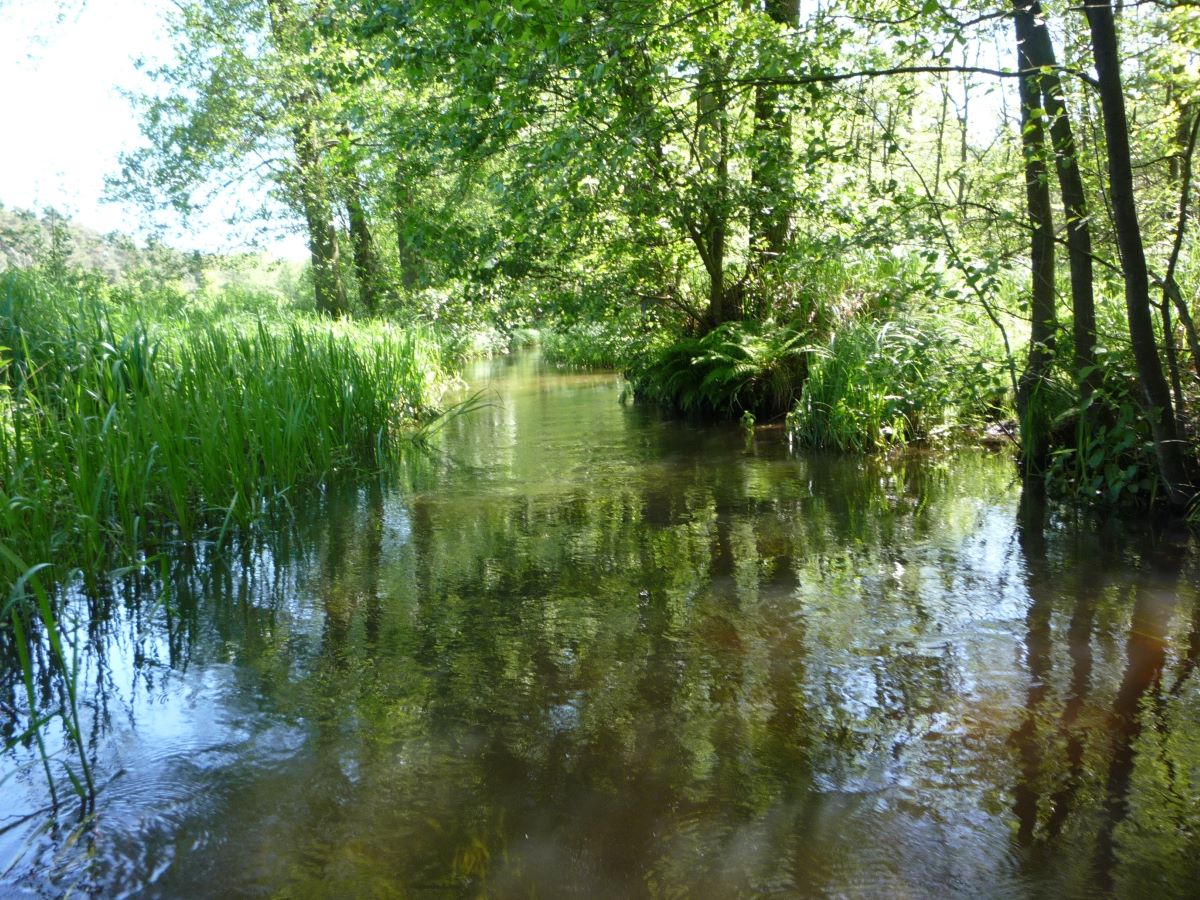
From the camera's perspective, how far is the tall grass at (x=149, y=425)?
4.46 m

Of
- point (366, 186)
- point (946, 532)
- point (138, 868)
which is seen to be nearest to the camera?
point (138, 868)

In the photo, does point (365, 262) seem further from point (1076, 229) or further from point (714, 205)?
point (1076, 229)

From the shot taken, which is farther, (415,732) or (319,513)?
(319,513)

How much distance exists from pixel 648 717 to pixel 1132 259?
3858 millimetres

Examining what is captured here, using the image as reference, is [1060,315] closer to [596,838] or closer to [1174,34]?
[1174,34]

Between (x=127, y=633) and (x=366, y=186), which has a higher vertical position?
(x=366, y=186)

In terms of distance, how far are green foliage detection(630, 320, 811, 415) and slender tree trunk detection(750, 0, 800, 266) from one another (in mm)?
1010

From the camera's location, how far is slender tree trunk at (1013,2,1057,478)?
5.98m

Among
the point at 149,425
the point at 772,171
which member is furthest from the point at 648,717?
the point at 772,171

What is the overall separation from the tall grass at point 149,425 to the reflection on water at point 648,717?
17.8 inches

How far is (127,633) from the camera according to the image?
4160 millimetres

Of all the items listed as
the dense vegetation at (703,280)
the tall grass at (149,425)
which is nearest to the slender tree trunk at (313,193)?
the dense vegetation at (703,280)

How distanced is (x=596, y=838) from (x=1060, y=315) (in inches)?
256

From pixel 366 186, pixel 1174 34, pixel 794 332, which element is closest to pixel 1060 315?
pixel 1174 34
